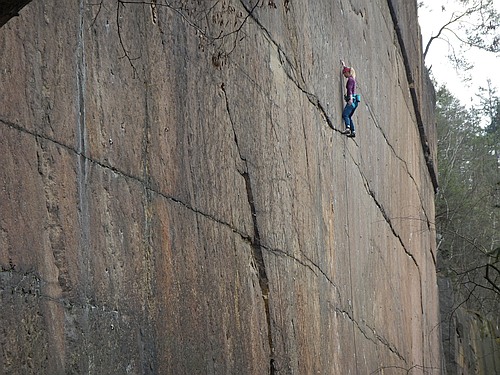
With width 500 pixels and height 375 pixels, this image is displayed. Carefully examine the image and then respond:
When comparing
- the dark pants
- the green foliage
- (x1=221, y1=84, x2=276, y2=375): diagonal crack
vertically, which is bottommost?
(x1=221, y1=84, x2=276, y2=375): diagonal crack

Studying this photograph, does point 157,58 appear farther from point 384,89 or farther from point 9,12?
point 384,89

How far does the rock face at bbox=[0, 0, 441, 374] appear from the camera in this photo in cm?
335

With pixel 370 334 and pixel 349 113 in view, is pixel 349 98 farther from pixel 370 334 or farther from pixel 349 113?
pixel 370 334

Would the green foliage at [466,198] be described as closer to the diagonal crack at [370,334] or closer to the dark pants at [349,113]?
the diagonal crack at [370,334]

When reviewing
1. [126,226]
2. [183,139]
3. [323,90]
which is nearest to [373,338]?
[323,90]

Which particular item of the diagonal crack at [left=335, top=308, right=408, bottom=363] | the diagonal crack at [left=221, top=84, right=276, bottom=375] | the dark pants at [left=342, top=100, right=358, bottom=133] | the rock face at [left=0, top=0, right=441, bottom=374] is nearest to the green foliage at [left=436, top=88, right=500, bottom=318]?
the diagonal crack at [left=335, top=308, right=408, bottom=363]

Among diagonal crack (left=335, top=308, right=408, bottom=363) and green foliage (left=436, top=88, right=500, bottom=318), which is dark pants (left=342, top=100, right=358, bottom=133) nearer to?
diagonal crack (left=335, top=308, right=408, bottom=363)

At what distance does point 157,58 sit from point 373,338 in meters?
5.08

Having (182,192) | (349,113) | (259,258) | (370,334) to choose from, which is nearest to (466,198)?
(370,334)

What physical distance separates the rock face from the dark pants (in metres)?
0.14

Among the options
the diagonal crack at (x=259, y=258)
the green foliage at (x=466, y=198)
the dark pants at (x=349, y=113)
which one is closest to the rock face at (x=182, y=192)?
the diagonal crack at (x=259, y=258)

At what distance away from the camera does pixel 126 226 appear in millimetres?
3936

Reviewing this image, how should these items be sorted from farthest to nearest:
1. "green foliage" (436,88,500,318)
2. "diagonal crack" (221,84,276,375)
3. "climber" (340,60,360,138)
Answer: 1. "green foliage" (436,88,500,318)
2. "climber" (340,60,360,138)
3. "diagonal crack" (221,84,276,375)

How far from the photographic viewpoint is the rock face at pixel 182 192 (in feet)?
11.0
